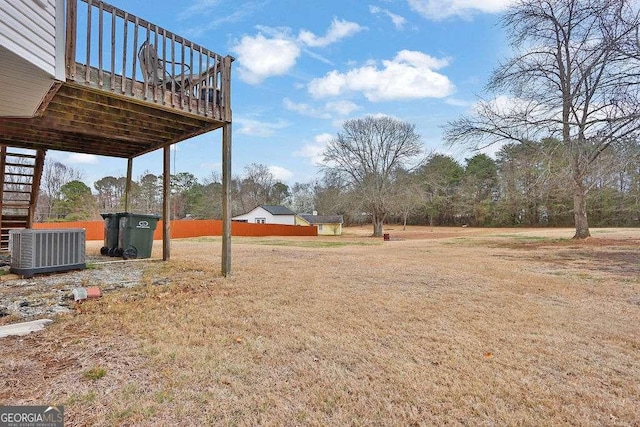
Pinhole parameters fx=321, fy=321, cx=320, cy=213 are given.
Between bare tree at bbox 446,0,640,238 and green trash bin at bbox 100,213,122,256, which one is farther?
bare tree at bbox 446,0,640,238

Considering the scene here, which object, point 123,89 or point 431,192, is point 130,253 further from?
point 431,192

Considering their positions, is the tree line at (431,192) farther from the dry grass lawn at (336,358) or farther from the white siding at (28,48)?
the white siding at (28,48)

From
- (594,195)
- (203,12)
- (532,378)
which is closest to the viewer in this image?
(532,378)

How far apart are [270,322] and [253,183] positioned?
4137cm

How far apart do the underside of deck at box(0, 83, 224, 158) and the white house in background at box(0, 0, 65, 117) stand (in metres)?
0.22

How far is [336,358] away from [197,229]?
20.3 meters

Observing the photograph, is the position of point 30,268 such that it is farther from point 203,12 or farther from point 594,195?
point 594,195

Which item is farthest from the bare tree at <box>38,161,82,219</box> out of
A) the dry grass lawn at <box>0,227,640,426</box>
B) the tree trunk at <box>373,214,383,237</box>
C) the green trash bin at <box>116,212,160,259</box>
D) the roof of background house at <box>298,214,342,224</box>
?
the dry grass lawn at <box>0,227,640,426</box>

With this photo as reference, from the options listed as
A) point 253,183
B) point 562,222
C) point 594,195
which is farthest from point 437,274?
point 253,183

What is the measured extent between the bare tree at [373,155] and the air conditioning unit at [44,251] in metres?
19.3

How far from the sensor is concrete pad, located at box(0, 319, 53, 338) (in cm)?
266

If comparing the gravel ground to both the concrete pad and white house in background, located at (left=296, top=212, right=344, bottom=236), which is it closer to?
the concrete pad

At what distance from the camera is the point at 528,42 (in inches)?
487

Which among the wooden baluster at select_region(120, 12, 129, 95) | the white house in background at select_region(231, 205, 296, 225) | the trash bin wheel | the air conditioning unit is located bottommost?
the trash bin wheel
